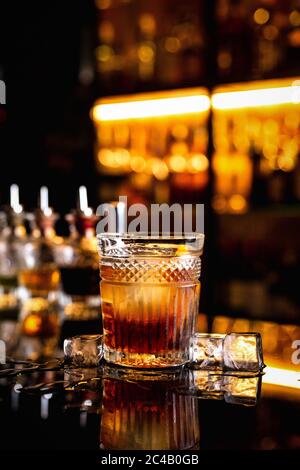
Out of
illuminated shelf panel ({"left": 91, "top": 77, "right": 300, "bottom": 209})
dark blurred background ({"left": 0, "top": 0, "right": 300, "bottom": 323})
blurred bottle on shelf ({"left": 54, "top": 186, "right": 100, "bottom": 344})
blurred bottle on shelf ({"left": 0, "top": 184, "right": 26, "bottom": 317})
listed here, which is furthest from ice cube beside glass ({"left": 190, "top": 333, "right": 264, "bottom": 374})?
illuminated shelf panel ({"left": 91, "top": 77, "right": 300, "bottom": 209})

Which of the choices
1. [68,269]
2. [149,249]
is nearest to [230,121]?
[68,269]

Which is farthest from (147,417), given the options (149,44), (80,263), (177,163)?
(149,44)

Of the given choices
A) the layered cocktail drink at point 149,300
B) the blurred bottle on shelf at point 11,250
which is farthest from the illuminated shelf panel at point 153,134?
the layered cocktail drink at point 149,300

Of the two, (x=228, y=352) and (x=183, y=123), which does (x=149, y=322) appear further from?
(x=183, y=123)

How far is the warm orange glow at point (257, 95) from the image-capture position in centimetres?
326

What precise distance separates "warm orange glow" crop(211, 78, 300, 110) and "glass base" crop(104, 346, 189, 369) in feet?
7.70

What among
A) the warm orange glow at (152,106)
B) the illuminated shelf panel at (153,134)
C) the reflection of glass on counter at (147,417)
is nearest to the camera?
the reflection of glass on counter at (147,417)

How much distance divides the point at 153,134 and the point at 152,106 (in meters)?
0.20

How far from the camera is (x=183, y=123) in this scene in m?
3.82

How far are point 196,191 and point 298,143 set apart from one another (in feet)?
1.71

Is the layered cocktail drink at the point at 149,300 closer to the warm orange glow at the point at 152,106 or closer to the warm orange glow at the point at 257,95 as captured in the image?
the warm orange glow at the point at 257,95

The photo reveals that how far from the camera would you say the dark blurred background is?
335 centimetres

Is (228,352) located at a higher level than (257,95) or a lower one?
lower

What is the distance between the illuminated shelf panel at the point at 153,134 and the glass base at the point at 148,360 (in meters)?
2.57
